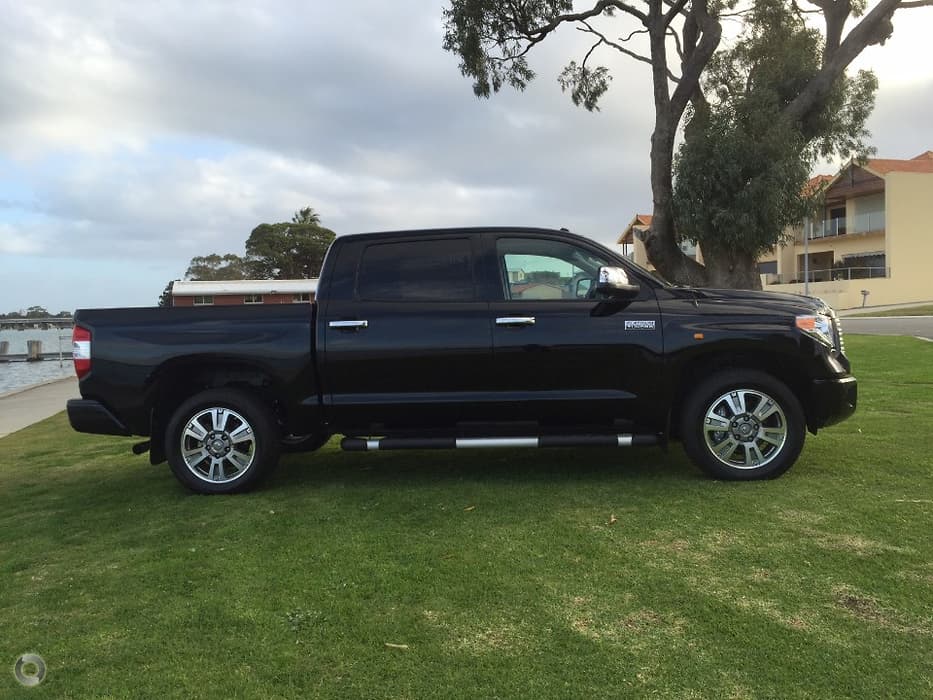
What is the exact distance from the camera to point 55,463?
Answer: 7.13 meters

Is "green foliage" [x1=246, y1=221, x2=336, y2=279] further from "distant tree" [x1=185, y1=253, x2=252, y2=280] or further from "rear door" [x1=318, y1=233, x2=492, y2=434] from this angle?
"rear door" [x1=318, y1=233, x2=492, y2=434]

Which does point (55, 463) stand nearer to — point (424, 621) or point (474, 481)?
point (474, 481)

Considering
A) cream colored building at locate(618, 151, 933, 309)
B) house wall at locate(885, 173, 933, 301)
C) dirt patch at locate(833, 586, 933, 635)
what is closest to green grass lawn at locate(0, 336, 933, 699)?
dirt patch at locate(833, 586, 933, 635)

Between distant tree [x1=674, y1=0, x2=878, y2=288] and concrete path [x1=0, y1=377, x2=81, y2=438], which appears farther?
distant tree [x1=674, y1=0, x2=878, y2=288]

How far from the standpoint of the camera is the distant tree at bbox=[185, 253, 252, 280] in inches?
2817

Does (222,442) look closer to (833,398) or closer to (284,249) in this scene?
(833,398)

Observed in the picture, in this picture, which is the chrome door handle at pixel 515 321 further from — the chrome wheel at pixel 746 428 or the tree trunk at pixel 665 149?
the tree trunk at pixel 665 149

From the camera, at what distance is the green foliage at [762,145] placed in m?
14.2

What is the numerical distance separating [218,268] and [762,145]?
68.2 m

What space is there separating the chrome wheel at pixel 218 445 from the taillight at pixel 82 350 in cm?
85

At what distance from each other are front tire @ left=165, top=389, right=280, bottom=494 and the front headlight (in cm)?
386

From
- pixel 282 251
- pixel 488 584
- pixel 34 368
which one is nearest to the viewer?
pixel 488 584

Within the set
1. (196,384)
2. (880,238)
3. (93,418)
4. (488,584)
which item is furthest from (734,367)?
(880,238)

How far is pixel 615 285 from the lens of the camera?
4883 millimetres
